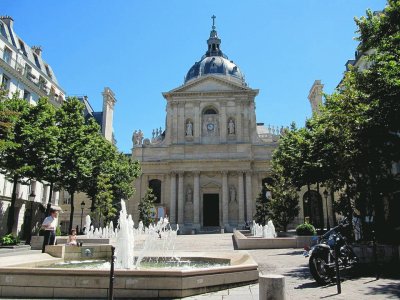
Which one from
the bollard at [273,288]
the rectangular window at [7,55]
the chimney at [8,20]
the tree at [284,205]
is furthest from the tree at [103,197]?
the bollard at [273,288]

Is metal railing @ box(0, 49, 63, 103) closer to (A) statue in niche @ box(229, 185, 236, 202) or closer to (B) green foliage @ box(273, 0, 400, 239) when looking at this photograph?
(A) statue in niche @ box(229, 185, 236, 202)

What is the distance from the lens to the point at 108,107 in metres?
58.1

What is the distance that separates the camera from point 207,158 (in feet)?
166

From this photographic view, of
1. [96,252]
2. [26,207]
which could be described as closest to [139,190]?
[26,207]

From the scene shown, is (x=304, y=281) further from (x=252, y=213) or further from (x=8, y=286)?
(x=252, y=213)

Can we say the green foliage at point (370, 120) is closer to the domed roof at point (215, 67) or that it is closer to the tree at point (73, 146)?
the tree at point (73, 146)

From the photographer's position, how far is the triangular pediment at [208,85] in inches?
2100

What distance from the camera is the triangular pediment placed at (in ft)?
175

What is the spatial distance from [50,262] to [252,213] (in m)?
39.3

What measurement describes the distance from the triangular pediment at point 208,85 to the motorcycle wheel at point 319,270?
149 feet

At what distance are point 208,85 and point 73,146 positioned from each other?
31.1 meters

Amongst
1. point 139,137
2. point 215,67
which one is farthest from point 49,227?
point 215,67

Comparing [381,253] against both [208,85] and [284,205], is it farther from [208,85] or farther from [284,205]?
[208,85]

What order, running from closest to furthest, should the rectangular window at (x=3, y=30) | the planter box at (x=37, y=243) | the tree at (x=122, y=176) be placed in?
the planter box at (x=37, y=243) < the rectangular window at (x=3, y=30) < the tree at (x=122, y=176)
